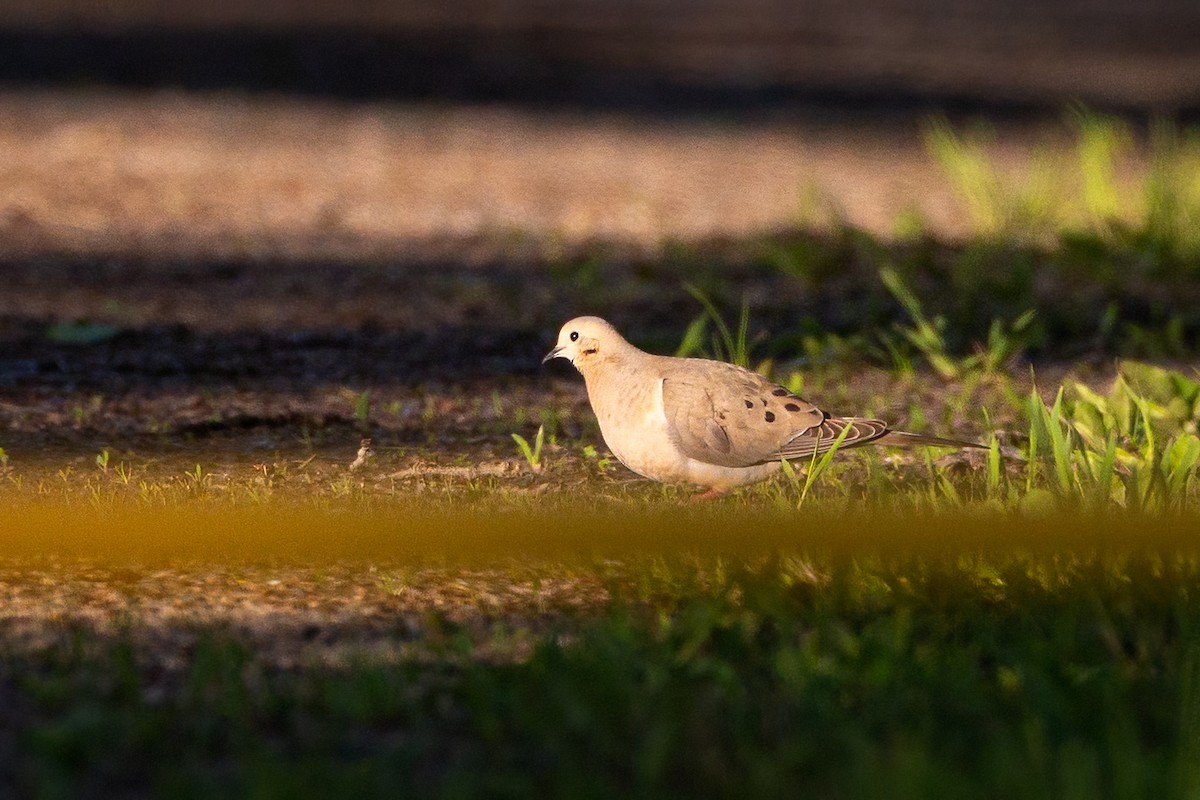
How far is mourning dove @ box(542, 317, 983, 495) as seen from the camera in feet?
12.7

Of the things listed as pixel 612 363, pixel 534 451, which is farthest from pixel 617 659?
pixel 534 451

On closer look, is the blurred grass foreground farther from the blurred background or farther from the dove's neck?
the blurred background

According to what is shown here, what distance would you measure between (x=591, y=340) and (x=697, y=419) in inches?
13.9

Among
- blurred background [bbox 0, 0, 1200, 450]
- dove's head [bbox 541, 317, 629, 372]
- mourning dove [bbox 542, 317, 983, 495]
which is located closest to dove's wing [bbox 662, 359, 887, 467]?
mourning dove [bbox 542, 317, 983, 495]

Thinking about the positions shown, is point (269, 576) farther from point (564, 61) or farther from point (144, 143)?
point (564, 61)

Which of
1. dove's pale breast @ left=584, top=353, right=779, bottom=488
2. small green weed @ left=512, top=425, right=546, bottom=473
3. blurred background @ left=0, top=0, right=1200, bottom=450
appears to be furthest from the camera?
blurred background @ left=0, top=0, right=1200, bottom=450

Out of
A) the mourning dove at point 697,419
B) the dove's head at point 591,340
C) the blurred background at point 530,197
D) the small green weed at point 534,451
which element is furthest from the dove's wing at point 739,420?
the blurred background at point 530,197

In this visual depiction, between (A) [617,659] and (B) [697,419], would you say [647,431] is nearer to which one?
(B) [697,419]

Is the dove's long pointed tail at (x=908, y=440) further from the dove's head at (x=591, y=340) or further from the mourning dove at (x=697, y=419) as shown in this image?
the dove's head at (x=591, y=340)

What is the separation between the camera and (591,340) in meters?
4.06

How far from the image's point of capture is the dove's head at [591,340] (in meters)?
4.05

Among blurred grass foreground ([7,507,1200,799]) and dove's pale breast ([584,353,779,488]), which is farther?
dove's pale breast ([584,353,779,488])

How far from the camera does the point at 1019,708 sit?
302 cm

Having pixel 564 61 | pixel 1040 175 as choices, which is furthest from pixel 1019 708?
pixel 564 61
